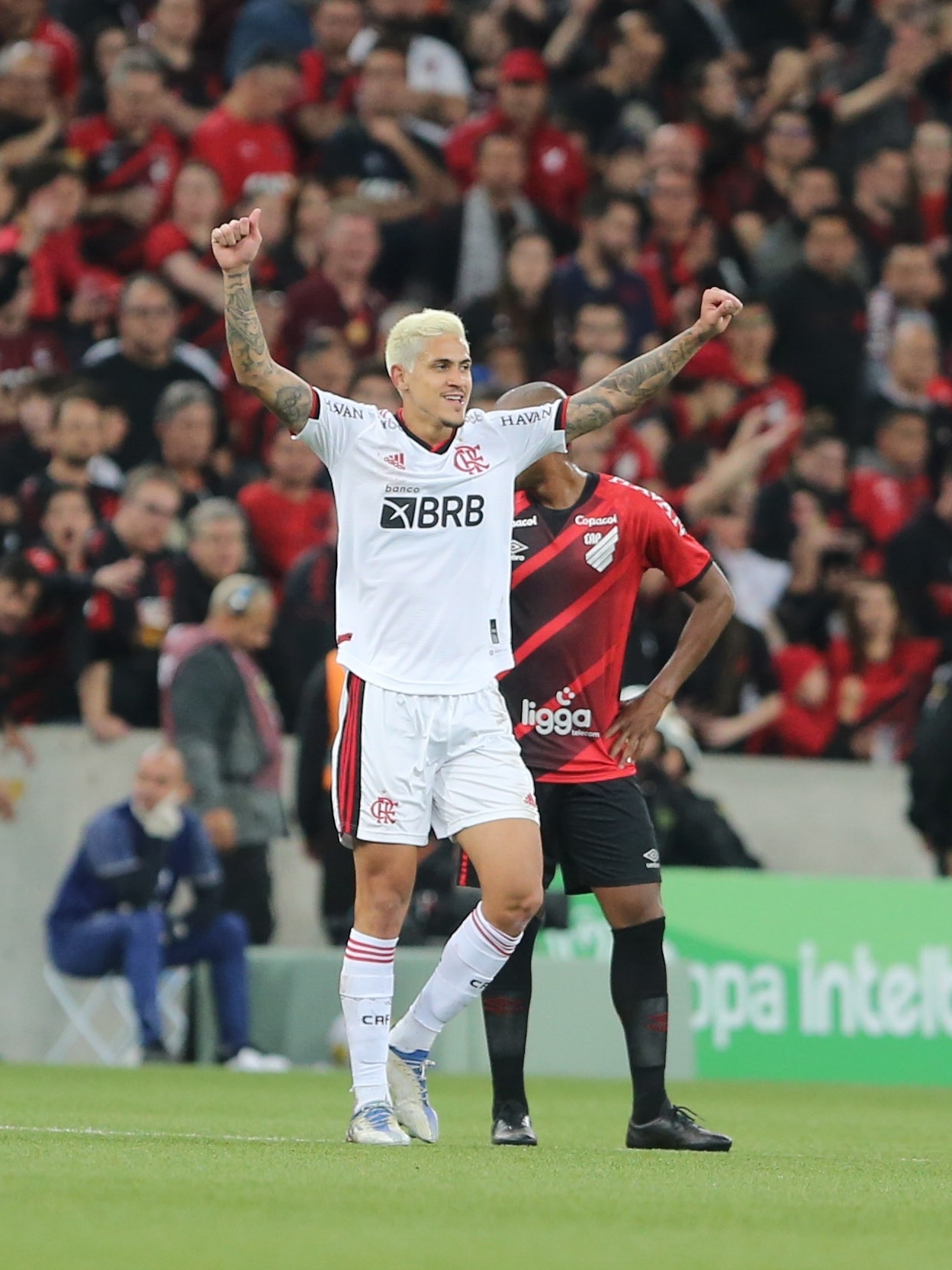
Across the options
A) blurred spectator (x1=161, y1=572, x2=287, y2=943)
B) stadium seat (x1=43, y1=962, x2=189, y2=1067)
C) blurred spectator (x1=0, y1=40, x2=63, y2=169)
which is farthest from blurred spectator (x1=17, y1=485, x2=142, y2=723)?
blurred spectator (x1=0, y1=40, x2=63, y2=169)

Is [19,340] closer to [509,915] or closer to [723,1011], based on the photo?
[723,1011]

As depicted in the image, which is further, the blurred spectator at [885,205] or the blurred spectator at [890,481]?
the blurred spectator at [885,205]

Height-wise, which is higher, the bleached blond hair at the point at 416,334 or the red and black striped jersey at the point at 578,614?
the bleached blond hair at the point at 416,334

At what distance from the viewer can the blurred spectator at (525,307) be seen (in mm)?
16766

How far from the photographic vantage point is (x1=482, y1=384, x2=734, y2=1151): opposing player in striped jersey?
320 inches

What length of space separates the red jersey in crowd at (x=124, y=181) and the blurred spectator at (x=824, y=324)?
4.62 metres

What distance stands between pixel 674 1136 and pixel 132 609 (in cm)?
617

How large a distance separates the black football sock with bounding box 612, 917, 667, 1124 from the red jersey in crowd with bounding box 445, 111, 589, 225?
36.9ft

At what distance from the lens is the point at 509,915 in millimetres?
7496

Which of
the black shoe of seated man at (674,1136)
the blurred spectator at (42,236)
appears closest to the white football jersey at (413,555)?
the black shoe of seated man at (674,1136)

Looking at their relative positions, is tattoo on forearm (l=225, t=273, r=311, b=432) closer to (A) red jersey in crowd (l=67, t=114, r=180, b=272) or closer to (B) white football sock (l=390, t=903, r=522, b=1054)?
(B) white football sock (l=390, t=903, r=522, b=1054)

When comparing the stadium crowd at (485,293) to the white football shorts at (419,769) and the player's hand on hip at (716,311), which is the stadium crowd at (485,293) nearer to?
the player's hand on hip at (716,311)

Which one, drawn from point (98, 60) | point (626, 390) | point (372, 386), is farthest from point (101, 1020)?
point (98, 60)

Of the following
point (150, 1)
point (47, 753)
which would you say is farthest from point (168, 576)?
point (150, 1)
